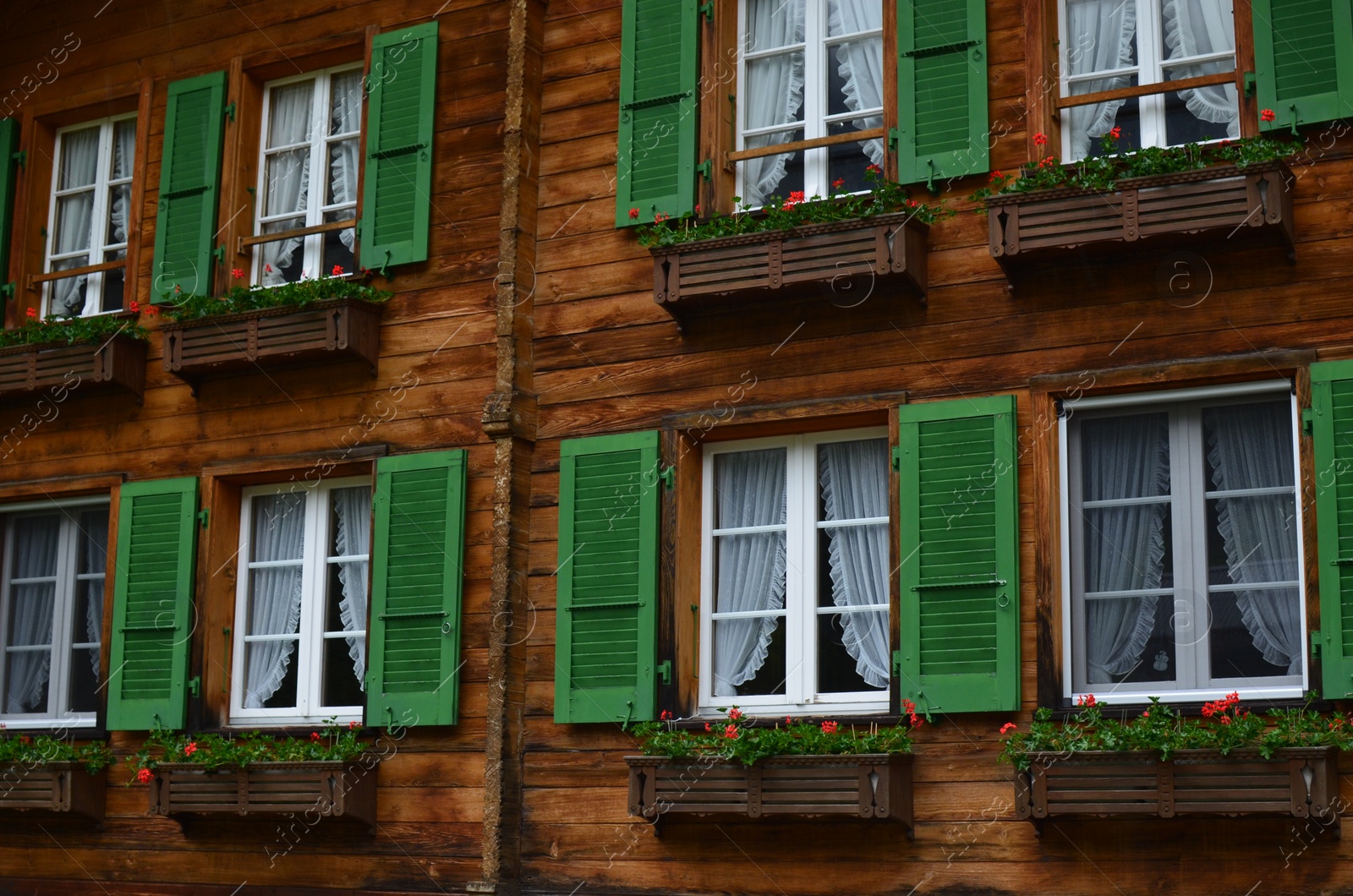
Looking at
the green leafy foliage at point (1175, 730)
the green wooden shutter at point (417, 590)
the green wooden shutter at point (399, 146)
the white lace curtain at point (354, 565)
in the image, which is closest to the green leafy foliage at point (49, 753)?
the white lace curtain at point (354, 565)

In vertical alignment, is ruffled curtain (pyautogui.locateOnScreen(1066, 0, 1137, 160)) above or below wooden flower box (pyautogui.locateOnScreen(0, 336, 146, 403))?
above

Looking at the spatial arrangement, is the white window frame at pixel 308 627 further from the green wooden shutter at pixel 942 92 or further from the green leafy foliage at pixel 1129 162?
the green leafy foliage at pixel 1129 162

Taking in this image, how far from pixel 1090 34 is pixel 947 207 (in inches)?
46.7

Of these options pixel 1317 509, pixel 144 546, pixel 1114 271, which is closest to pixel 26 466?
pixel 144 546

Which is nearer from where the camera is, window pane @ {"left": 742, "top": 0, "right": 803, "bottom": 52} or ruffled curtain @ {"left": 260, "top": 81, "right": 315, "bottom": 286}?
window pane @ {"left": 742, "top": 0, "right": 803, "bottom": 52}

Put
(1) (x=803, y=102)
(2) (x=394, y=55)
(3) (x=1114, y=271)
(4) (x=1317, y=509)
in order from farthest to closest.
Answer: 1. (2) (x=394, y=55)
2. (1) (x=803, y=102)
3. (3) (x=1114, y=271)
4. (4) (x=1317, y=509)

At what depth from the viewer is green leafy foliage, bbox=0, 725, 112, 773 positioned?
10.9m

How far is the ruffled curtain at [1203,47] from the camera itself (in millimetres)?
8844

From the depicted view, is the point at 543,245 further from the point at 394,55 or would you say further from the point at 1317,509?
the point at 1317,509

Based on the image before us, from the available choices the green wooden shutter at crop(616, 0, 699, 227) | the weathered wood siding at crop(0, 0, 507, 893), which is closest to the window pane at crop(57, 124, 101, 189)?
the weathered wood siding at crop(0, 0, 507, 893)

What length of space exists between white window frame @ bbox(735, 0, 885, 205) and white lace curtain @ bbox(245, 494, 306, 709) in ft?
11.7

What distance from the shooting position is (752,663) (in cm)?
941

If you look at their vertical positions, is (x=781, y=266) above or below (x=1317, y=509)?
above

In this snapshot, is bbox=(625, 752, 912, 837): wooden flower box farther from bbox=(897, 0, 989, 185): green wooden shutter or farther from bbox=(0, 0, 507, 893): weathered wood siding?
bbox=(897, 0, 989, 185): green wooden shutter
